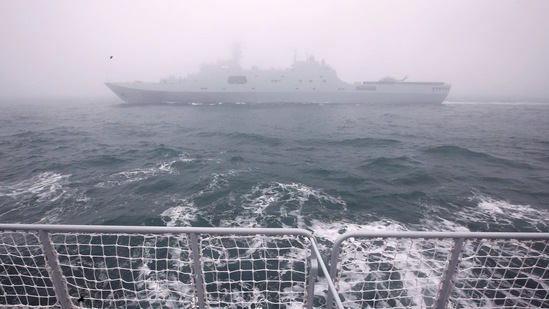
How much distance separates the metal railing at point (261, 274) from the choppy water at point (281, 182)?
1090 millimetres

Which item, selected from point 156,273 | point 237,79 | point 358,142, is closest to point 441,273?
point 156,273

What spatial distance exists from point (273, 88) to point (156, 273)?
39.9 m

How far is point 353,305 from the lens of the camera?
4180 mm

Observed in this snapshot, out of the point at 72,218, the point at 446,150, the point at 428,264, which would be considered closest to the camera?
the point at 428,264

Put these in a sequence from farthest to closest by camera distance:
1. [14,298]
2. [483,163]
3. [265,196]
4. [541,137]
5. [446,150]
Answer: [541,137], [446,150], [483,163], [265,196], [14,298]

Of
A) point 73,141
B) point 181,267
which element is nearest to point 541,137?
point 181,267

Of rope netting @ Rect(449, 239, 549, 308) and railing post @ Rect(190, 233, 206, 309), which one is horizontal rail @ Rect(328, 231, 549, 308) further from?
railing post @ Rect(190, 233, 206, 309)

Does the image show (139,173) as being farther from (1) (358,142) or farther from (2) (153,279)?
(1) (358,142)

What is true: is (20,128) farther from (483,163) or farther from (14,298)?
(483,163)

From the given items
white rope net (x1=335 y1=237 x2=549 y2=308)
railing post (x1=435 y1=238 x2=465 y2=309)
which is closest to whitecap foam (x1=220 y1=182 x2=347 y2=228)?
white rope net (x1=335 y1=237 x2=549 y2=308)

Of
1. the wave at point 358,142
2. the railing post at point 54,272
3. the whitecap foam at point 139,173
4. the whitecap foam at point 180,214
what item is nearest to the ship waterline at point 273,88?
the wave at point 358,142

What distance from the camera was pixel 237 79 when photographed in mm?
40969

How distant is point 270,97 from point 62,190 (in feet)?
118

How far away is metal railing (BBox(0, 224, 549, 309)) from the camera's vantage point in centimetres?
200
